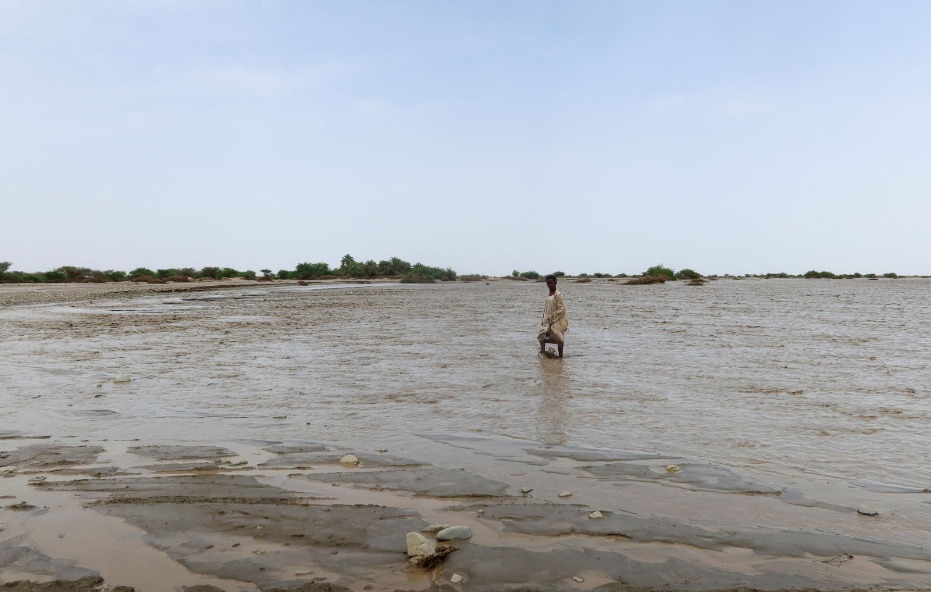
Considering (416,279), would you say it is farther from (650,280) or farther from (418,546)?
(418,546)

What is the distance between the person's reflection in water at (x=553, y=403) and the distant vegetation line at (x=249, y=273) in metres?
50.9

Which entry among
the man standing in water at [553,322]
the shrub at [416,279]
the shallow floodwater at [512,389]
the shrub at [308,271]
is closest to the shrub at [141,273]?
the shrub at [308,271]

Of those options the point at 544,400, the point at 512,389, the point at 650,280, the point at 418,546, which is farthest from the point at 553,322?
the point at 650,280

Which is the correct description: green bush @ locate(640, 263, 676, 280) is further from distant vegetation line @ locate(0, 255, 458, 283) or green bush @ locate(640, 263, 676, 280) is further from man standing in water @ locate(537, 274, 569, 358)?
man standing in water @ locate(537, 274, 569, 358)

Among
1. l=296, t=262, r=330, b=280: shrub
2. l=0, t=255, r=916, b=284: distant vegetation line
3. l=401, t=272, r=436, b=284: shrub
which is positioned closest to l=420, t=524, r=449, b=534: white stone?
l=0, t=255, r=916, b=284: distant vegetation line

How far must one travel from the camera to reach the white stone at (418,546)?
3.29 m

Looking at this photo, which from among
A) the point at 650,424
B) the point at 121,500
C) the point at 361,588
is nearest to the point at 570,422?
the point at 650,424

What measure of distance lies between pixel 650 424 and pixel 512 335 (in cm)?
955

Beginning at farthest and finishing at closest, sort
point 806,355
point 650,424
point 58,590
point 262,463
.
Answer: point 806,355, point 650,424, point 262,463, point 58,590

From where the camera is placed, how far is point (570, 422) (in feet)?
22.0

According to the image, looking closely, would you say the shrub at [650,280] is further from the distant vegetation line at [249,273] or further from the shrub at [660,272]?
the distant vegetation line at [249,273]

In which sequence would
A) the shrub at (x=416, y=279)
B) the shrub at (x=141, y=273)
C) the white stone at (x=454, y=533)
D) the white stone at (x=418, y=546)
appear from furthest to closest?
1. the shrub at (x=416, y=279)
2. the shrub at (x=141, y=273)
3. the white stone at (x=454, y=533)
4. the white stone at (x=418, y=546)

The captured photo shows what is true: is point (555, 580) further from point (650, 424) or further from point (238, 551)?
point (650, 424)

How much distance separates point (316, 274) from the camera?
80.9m
